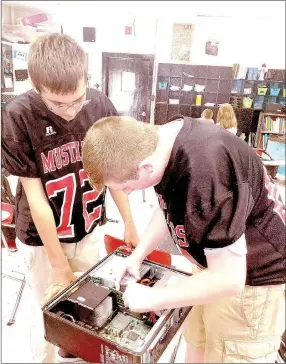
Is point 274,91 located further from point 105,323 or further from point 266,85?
point 105,323

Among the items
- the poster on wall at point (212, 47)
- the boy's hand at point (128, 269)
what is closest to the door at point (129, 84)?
the poster on wall at point (212, 47)

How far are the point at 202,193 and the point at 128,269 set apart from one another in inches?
19.1

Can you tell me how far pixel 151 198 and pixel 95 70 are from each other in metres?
3.10

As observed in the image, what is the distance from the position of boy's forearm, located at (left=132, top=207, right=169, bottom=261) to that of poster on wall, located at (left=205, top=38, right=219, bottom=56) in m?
A: 4.95

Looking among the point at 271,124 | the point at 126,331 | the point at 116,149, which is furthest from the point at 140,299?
the point at 271,124

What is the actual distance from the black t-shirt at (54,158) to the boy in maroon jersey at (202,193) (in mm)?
442

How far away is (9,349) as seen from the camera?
5.77 ft

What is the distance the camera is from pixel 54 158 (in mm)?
1220

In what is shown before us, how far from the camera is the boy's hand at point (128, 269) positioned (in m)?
1.06

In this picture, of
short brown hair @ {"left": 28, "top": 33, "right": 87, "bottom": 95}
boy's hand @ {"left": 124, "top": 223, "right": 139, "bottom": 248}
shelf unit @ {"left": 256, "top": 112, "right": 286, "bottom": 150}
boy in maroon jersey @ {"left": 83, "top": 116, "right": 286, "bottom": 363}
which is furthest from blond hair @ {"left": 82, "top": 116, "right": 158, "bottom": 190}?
shelf unit @ {"left": 256, "top": 112, "right": 286, "bottom": 150}

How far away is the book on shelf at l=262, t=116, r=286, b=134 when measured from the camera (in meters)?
5.03

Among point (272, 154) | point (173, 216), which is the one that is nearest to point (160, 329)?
point (173, 216)

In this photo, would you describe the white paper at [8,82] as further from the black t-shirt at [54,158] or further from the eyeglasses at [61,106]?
the eyeglasses at [61,106]

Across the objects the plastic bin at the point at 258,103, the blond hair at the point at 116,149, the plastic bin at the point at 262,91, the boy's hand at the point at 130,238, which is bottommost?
the boy's hand at the point at 130,238
